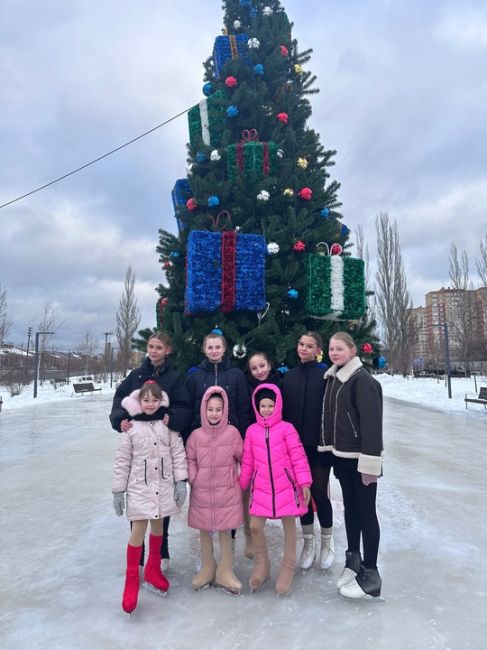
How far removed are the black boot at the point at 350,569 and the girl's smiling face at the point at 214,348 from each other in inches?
A: 60.2

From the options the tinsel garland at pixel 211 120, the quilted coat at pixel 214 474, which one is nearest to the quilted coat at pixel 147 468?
the quilted coat at pixel 214 474

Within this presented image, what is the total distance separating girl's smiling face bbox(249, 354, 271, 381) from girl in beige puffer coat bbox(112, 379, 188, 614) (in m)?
0.70

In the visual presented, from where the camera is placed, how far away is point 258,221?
13.8 feet

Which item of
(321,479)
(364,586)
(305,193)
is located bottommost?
(364,586)

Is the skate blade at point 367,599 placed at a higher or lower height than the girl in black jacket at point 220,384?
lower

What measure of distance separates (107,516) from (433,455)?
5.19 meters

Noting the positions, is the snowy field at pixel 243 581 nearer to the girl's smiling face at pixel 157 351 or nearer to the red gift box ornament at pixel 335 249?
the girl's smiling face at pixel 157 351

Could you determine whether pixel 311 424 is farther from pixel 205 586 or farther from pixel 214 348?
pixel 205 586

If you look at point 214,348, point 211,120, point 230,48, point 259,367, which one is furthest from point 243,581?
point 230,48

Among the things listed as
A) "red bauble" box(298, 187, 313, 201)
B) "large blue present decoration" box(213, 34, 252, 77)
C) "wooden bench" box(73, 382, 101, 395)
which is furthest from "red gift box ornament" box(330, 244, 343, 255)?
"wooden bench" box(73, 382, 101, 395)

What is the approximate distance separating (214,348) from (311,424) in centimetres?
85

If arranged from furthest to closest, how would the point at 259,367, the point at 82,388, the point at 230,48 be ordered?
the point at 82,388, the point at 230,48, the point at 259,367

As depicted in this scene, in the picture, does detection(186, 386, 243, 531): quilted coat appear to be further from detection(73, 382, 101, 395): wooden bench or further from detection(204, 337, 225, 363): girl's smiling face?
detection(73, 382, 101, 395): wooden bench

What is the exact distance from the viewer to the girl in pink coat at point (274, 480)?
2527mm
